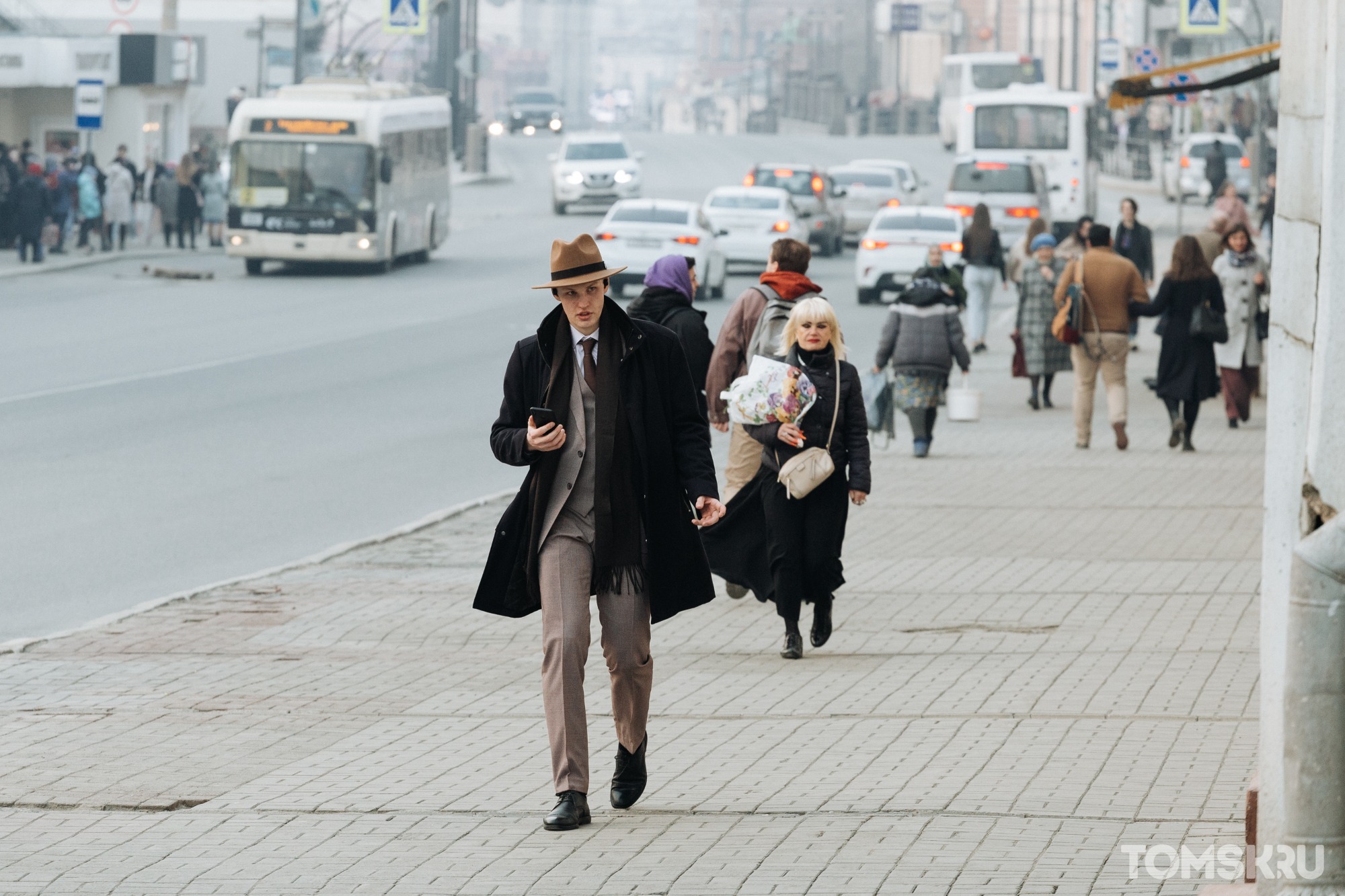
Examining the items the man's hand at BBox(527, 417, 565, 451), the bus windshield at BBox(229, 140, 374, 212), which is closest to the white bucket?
the man's hand at BBox(527, 417, 565, 451)

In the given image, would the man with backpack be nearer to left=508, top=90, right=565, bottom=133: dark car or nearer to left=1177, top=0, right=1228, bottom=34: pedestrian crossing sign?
left=1177, top=0, right=1228, bottom=34: pedestrian crossing sign

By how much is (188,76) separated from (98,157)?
8.81 feet

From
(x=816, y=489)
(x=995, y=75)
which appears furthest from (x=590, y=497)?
(x=995, y=75)

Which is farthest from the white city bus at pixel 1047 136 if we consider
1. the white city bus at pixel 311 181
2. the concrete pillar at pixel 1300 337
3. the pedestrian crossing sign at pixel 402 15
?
the concrete pillar at pixel 1300 337

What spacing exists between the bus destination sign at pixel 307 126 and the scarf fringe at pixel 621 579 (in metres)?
29.8

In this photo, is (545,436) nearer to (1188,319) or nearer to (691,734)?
(691,734)

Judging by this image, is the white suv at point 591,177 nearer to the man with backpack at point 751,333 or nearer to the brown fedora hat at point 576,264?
the man with backpack at point 751,333

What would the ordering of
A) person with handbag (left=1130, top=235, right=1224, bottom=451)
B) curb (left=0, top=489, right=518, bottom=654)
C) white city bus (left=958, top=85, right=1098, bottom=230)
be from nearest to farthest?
curb (left=0, top=489, right=518, bottom=654) < person with handbag (left=1130, top=235, right=1224, bottom=451) < white city bus (left=958, top=85, right=1098, bottom=230)

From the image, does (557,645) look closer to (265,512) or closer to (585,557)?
(585,557)

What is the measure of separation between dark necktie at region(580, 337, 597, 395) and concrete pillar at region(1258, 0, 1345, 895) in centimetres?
197

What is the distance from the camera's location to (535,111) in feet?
313

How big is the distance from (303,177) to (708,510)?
29697 mm

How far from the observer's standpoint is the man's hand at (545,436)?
6.23 meters

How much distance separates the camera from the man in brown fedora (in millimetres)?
6410
